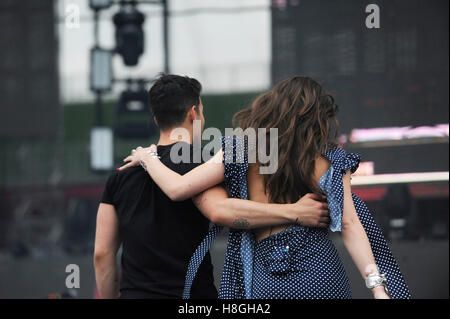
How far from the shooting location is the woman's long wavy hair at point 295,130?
2.01 metres

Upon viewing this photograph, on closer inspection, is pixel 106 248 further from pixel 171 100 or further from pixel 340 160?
pixel 340 160

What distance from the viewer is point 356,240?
2025mm

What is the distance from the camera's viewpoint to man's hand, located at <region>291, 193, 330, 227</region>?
200 centimetres

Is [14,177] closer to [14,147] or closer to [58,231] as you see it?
[14,147]

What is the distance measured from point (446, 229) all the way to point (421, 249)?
240mm

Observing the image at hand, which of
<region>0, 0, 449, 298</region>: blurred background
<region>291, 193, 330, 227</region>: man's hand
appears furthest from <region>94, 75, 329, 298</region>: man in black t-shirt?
<region>0, 0, 449, 298</region>: blurred background

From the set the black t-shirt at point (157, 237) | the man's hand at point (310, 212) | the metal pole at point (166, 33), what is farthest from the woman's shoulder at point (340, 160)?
the metal pole at point (166, 33)

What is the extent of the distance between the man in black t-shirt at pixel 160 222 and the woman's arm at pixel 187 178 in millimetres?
44

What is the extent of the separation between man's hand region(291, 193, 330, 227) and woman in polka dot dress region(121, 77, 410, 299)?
0.07 feet

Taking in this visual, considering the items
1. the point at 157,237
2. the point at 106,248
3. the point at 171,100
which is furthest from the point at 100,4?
the point at 157,237

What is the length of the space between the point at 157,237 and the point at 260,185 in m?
0.40

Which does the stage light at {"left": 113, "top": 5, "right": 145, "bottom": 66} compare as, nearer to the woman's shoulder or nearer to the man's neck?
the man's neck

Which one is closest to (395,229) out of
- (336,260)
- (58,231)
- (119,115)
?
(119,115)

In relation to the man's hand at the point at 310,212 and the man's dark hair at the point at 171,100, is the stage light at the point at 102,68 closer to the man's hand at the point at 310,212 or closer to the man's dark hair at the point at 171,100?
the man's dark hair at the point at 171,100
